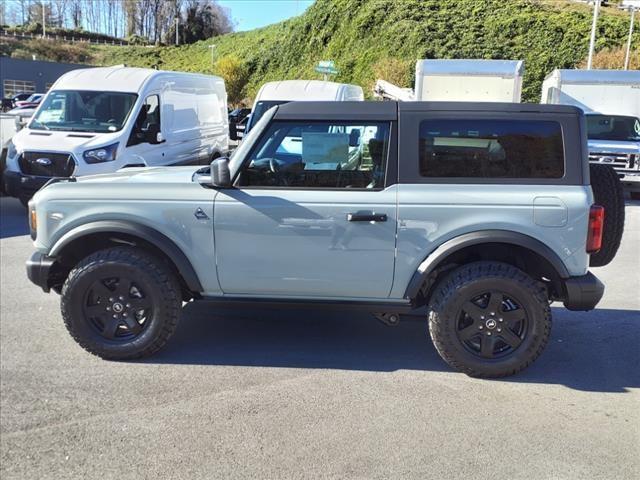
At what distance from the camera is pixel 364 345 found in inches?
179

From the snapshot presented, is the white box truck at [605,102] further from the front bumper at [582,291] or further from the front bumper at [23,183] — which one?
the front bumper at [23,183]

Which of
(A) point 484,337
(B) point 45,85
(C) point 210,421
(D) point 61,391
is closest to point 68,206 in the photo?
(D) point 61,391

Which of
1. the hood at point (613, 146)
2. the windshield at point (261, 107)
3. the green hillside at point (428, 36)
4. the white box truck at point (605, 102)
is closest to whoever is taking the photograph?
the windshield at point (261, 107)

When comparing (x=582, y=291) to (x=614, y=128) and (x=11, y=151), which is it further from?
(x=614, y=128)

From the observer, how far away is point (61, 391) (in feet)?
12.1

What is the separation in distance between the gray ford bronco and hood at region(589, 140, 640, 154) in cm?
1012

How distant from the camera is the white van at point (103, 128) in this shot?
9234mm

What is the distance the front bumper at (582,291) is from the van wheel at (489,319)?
16 centimetres

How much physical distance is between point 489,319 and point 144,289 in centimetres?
233

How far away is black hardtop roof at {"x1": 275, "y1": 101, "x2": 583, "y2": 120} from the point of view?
12.8 feet

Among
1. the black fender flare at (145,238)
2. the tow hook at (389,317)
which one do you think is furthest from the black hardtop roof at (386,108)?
the tow hook at (389,317)

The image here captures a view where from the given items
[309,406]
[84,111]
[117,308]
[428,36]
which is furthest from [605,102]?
[428,36]

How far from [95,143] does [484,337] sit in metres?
7.45

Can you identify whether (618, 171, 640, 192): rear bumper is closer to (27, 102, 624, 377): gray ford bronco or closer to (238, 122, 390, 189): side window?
(27, 102, 624, 377): gray ford bronco
